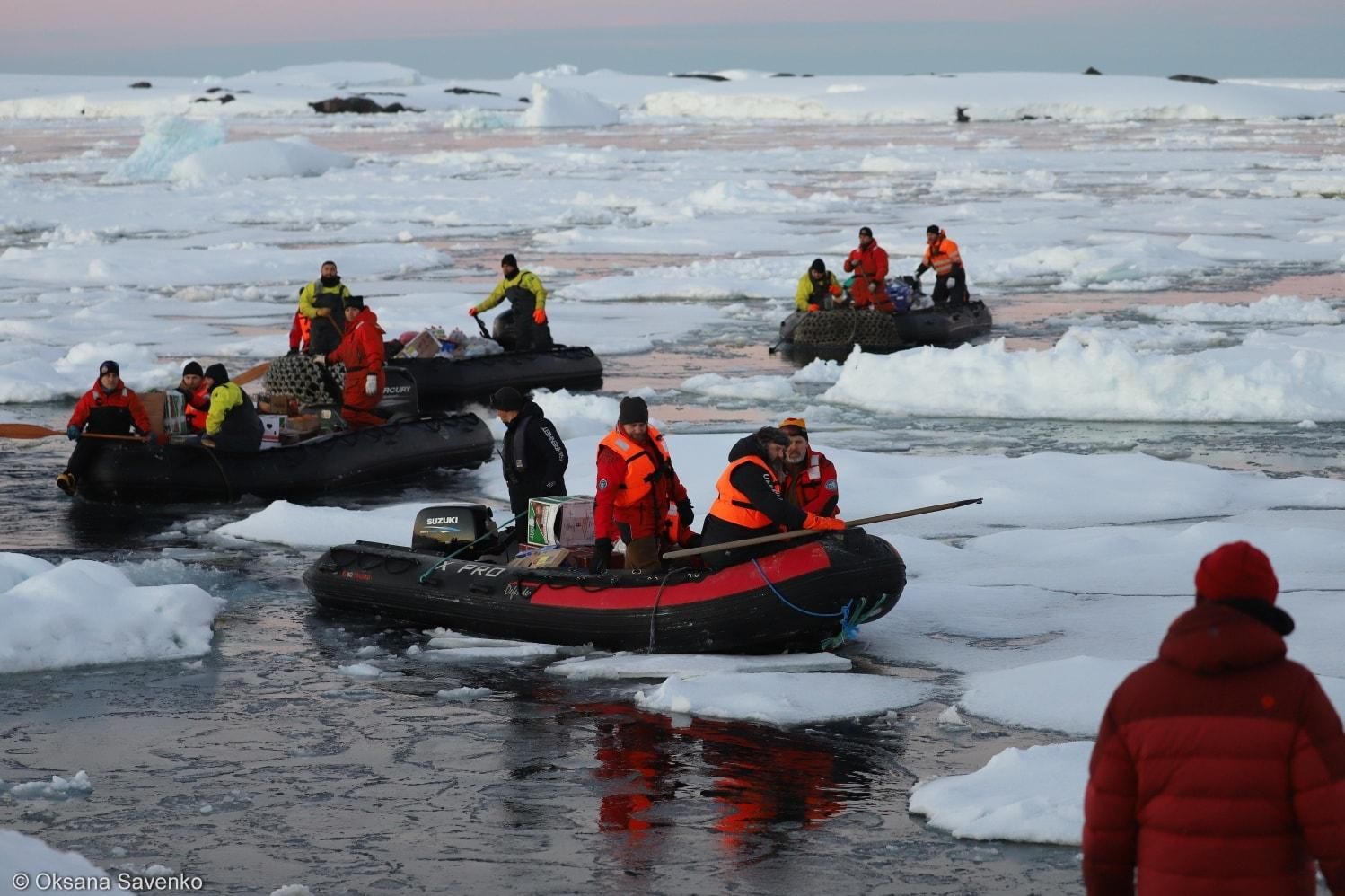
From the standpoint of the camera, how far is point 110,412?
12.9m

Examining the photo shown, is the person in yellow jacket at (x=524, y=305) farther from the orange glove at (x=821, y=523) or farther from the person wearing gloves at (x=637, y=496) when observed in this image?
the orange glove at (x=821, y=523)

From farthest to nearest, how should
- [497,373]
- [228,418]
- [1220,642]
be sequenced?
[497,373] < [228,418] < [1220,642]

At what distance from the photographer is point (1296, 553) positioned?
10367mm

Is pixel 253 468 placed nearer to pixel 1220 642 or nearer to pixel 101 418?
pixel 101 418

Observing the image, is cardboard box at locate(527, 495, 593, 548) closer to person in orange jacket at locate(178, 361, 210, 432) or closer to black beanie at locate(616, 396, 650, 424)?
black beanie at locate(616, 396, 650, 424)

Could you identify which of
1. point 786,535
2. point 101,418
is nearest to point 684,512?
point 786,535

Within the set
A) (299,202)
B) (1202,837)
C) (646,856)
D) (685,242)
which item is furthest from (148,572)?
(299,202)

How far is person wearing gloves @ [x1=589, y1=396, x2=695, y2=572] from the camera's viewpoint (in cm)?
871

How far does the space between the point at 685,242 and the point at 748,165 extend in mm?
23790

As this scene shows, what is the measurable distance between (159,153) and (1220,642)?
168ft

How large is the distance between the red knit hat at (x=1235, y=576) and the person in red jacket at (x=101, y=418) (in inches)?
422

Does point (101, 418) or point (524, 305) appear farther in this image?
point (524, 305)

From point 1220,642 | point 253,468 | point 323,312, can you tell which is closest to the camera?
point 1220,642

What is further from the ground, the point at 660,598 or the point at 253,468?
the point at 253,468
